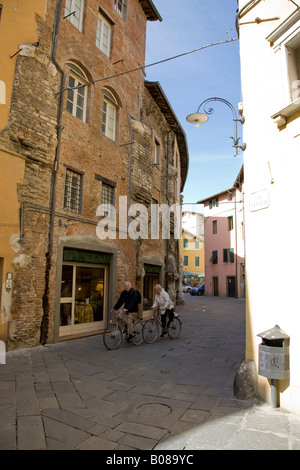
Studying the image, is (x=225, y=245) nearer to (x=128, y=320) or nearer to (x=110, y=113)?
(x=110, y=113)

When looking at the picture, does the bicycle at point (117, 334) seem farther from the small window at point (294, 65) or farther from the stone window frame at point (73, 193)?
the small window at point (294, 65)

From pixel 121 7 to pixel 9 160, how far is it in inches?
385

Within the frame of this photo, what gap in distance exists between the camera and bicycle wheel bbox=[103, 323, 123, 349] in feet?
26.0

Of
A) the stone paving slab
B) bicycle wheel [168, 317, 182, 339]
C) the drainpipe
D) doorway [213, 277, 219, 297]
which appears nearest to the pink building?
doorway [213, 277, 219, 297]

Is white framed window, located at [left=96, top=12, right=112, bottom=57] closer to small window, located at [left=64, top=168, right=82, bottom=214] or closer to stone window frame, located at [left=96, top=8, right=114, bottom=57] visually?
stone window frame, located at [left=96, top=8, right=114, bottom=57]

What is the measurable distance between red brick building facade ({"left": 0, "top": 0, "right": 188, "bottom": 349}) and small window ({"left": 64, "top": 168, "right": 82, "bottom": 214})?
3 cm

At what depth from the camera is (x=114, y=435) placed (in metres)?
3.41

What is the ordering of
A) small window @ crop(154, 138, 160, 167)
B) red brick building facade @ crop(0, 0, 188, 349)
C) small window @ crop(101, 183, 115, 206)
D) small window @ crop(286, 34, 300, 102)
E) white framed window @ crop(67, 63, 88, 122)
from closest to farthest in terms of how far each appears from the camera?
small window @ crop(286, 34, 300, 102), red brick building facade @ crop(0, 0, 188, 349), white framed window @ crop(67, 63, 88, 122), small window @ crop(101, 183, 115, 206), small window @ crop(154, 138, 160, 167)

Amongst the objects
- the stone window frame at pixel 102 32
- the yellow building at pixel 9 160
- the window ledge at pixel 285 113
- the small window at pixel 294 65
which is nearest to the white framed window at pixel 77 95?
the yellow building at pixel 9 160

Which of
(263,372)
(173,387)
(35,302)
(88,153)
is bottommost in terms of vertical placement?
(173,387)

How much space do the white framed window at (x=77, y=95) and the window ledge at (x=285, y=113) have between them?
717 cm

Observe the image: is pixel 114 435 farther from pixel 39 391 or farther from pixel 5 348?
pixel 5 348

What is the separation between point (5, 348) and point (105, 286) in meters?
4.40
